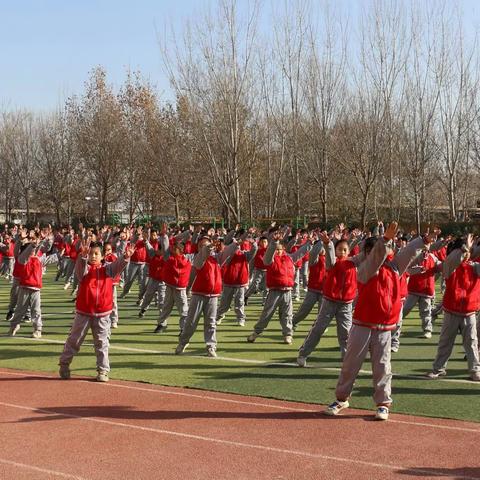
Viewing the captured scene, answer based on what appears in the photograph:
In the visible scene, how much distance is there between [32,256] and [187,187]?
108 ft

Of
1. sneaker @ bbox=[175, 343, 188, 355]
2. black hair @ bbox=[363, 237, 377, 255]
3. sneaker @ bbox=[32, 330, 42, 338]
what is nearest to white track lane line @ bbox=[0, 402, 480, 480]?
black hair @ bbox=[363, 237, 377, 255]

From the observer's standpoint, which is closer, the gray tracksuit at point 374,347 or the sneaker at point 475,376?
the gray tracksuit at point 374,347

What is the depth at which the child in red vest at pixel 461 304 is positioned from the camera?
9508 mm

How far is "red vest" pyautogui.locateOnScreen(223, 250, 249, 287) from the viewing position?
14945 mm

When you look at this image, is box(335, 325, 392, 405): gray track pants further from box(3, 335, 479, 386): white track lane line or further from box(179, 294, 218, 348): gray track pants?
box(179, 294, 218, 348): gray track pants

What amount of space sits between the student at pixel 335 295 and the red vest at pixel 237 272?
14.8 ft

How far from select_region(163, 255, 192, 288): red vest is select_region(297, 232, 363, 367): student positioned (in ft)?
11.4

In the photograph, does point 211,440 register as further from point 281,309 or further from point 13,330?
point 13,330

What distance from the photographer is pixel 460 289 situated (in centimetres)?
955

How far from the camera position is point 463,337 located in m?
9.62

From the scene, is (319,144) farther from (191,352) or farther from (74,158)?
(191,352)

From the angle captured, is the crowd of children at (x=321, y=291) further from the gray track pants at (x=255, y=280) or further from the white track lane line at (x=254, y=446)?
the white track lane line at (x=254, y=446)

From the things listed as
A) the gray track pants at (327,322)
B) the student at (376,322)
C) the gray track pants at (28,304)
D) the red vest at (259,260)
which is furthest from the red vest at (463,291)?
the red vest at (259,260)

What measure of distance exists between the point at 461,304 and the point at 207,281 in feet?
12.9
